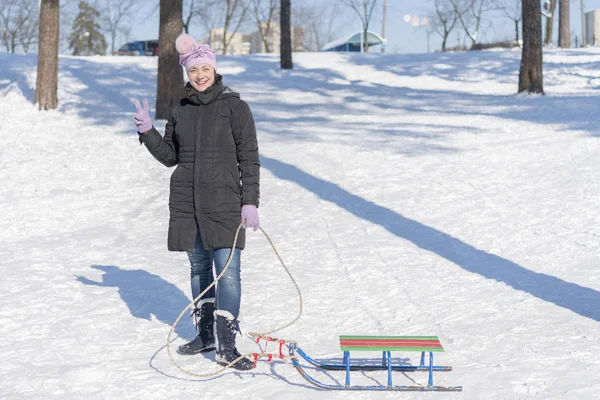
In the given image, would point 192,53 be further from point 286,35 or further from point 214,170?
point 286,35

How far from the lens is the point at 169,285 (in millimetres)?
7156

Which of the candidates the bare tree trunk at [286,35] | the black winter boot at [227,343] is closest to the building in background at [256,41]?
the bare tree trunk at [286,35]

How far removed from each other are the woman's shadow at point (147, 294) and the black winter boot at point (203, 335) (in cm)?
42

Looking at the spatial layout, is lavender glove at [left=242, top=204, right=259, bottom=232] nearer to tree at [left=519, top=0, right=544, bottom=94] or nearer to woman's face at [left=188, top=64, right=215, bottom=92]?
woman's face at [left=188, top=64, right=215, bottom=92]

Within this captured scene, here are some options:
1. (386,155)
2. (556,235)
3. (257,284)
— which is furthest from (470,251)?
(386,155)

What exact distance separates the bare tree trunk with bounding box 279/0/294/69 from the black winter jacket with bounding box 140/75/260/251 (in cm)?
1955

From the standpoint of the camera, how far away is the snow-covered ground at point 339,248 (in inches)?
196

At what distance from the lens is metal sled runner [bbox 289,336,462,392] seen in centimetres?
449

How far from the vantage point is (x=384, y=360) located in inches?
193

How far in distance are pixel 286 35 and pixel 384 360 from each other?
2111 cm

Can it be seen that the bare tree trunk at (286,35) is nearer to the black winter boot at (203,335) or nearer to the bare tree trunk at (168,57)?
the bare tree trunk at (168,57)

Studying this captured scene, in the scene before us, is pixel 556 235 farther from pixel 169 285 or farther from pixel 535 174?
pixel 169 285

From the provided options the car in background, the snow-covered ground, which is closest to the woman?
the snow-covered ground

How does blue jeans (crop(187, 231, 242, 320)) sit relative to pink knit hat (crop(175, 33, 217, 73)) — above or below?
below
